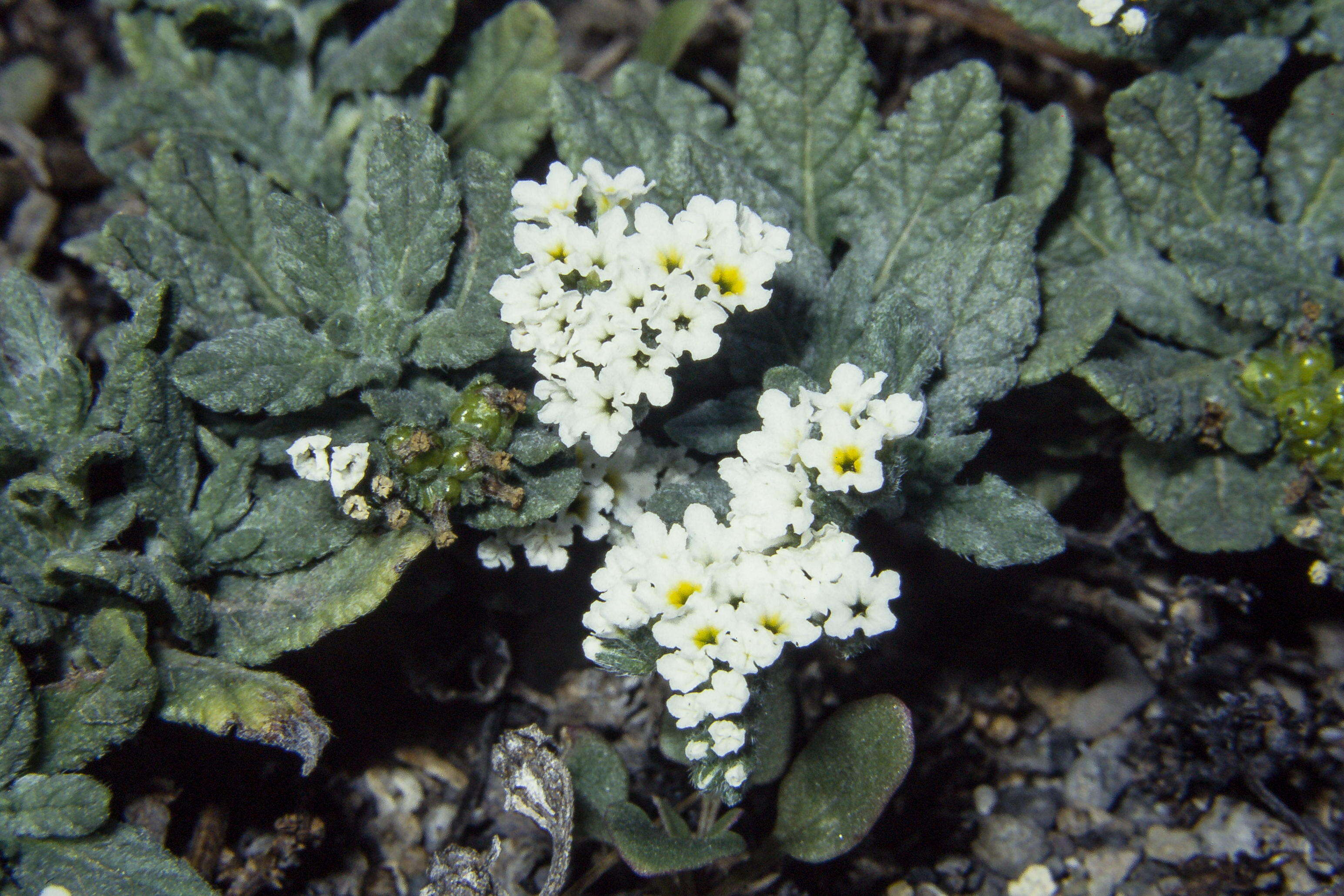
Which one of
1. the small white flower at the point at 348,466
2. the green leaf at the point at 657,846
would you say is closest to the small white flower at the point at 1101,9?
the small white flower at the point at 348,466

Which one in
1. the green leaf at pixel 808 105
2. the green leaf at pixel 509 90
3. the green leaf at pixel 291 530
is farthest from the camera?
the green leaf at pixel 509 90

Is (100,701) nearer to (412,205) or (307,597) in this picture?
(307,597)

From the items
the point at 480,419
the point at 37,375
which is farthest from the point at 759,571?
the point at 37,375

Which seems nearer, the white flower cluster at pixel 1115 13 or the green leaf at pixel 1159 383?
the green leaf at pixel 1159 383

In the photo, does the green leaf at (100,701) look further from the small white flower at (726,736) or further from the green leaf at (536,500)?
the small white flower at (726,736)

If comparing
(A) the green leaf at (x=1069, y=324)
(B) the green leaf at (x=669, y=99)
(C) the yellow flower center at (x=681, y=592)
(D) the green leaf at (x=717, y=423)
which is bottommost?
(C) the yellow flower center at (x=681, y=592)

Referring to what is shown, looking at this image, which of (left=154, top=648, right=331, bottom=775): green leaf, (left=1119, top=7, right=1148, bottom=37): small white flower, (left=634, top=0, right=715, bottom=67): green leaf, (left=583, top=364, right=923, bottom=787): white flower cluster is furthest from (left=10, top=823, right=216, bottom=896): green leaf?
(left=1119, top=7, right=1148, bottom=37): small white flower
